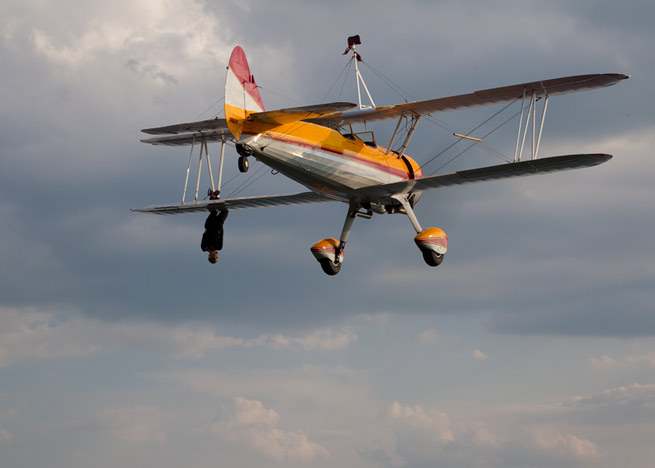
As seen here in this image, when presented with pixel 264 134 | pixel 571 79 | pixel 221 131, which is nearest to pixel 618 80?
pixel 571 79

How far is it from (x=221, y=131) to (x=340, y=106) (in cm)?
828

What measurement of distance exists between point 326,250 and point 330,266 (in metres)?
0.49

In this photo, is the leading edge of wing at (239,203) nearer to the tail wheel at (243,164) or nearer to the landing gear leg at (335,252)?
the landing gear leg at (335,252)

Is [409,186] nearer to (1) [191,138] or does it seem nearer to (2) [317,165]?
(2) [317,165]

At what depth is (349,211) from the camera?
2727 cm

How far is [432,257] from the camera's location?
2678cm

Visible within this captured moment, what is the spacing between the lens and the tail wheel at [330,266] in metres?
27.6

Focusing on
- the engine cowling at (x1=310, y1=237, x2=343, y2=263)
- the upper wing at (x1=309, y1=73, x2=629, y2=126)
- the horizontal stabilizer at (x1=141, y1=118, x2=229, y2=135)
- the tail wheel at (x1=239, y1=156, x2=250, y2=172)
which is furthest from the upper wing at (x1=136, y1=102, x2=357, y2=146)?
the engine cowling at (x1=310, y1=237, x2=343, y2=263)

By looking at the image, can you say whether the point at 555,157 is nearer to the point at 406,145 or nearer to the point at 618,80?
the point at 618,80

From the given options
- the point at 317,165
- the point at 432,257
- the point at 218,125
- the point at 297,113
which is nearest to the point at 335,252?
the point at 432,257

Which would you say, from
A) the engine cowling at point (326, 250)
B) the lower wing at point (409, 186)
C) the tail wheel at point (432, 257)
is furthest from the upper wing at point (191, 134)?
the tail wheel at point (432, 257)

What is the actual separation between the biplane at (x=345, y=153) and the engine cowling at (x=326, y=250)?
1.1 inches

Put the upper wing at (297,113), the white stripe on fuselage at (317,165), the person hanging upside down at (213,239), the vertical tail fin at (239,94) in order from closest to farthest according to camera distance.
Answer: the upper wing at (297,113) → the vertical tail fin at (239,94) → the white stripe on fuselage at (317,165) → the person hanging upside down at (213,239)

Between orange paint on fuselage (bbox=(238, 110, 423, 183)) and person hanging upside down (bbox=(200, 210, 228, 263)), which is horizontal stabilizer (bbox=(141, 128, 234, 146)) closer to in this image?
person hanging upside down (bbox=(200, 210, 228, 263))
